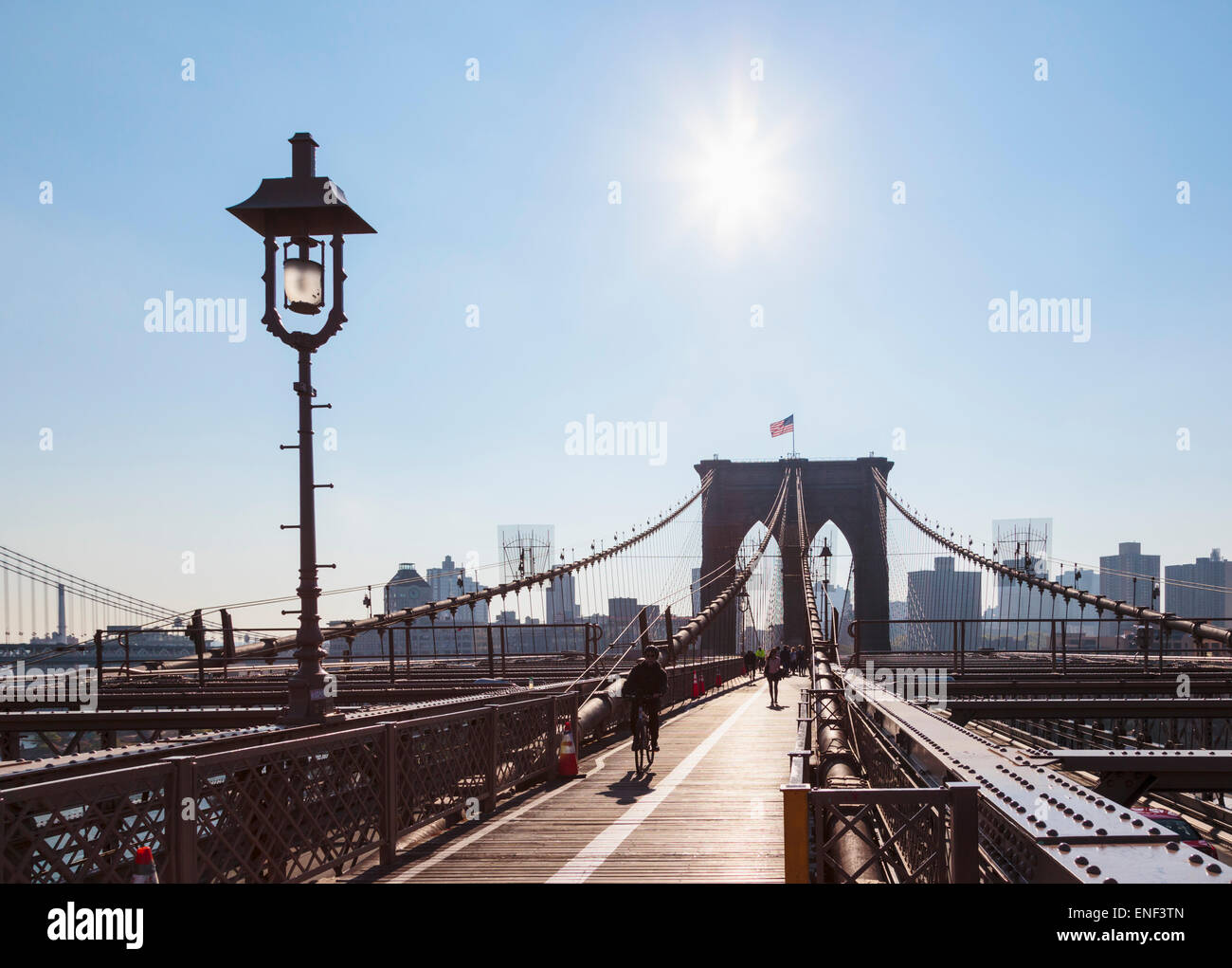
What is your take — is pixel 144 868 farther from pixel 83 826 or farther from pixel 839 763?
pixel 839 763

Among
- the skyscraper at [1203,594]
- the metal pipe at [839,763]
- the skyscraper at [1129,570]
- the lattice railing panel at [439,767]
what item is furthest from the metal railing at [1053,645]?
the skyscraper at [1129,570]

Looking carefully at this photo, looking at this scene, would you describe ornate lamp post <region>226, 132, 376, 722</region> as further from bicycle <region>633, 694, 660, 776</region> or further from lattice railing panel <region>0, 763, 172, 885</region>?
bicycle <region>633, 694, 660, 776</region>

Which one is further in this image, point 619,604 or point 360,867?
point 619,604

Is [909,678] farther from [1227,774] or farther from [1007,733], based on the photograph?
[1227,774]

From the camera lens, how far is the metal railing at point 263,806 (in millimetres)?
4977

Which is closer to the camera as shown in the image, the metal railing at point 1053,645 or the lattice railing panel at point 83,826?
the lattice railing panel at point 83,826

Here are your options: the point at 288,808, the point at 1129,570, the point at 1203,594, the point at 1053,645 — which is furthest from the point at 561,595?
the point at 1129,570

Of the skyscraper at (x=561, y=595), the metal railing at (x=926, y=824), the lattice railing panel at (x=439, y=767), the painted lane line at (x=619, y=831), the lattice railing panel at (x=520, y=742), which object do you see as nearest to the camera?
the metal railing at (x=926, y=824)

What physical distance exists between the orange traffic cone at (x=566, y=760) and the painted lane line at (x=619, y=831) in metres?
1.25

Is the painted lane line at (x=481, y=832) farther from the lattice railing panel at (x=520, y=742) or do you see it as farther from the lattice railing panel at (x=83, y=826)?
the lattice railing panel at (x=83, y=826)
